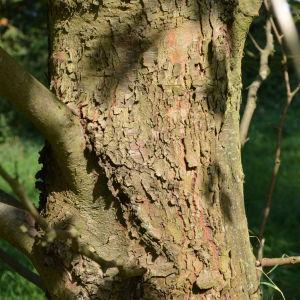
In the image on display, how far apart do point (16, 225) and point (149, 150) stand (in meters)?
0.37

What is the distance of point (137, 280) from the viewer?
156cm

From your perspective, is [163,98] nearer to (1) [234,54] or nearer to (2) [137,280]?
(1) [234,54]

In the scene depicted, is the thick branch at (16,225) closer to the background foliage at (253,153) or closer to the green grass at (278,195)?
the background foliage at (253,153)

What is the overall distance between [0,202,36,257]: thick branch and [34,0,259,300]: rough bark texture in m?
0.04

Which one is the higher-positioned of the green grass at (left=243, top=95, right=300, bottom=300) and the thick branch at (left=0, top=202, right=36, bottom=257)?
the thick branch at (left=0, top=202, right=36, bottom=257)

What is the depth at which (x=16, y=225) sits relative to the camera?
1598 millimetres

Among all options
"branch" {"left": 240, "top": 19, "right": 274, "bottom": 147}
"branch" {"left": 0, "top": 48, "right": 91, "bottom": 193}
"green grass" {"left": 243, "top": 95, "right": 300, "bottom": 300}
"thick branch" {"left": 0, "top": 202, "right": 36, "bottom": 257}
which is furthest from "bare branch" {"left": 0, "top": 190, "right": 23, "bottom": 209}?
"green grass" {"left": 243, "top": 95, "right": 300, "bottom": 300}

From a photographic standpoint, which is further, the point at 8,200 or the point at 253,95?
the point at 253,95

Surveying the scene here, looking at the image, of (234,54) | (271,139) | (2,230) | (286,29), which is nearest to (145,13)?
(234,54)

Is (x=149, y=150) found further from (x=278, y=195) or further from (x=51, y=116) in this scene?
(x=278, y=195)

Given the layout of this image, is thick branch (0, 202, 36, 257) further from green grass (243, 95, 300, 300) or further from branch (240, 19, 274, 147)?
green grass (243, 95, 300, 300)

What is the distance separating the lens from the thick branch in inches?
62.7

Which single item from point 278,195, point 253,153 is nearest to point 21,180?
point 278,195

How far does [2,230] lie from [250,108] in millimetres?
958
